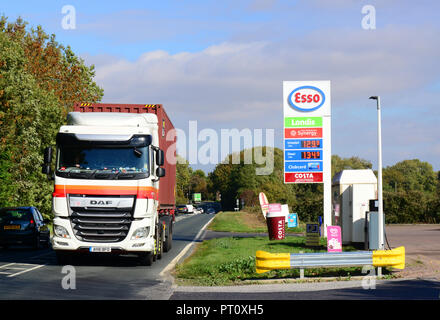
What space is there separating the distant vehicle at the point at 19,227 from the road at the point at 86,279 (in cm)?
235

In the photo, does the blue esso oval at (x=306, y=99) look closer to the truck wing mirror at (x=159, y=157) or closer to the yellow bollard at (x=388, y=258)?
the truck wing mirror at (x=159, y=157)

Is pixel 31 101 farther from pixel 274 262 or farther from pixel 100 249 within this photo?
pixel 274 262

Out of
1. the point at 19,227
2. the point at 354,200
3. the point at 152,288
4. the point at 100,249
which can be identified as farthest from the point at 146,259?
the point at 354,200

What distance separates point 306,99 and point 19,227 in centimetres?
1340

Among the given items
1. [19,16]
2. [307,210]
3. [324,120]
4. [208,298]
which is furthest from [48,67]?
[208,298]

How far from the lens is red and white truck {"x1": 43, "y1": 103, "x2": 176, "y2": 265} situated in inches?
616

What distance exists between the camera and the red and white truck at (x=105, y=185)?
15.7m

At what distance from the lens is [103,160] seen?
15953 mm

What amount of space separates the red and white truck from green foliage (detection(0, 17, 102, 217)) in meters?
21.3

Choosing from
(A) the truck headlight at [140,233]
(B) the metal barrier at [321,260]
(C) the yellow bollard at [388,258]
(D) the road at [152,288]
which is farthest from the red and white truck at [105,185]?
(C) the yellow bollard at [388,258]

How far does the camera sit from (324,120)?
27.9 metres

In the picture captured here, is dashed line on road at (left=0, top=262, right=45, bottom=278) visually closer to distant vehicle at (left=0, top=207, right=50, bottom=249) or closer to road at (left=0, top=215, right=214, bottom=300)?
road at (left=0, top=215, right=214, bottom=300)
